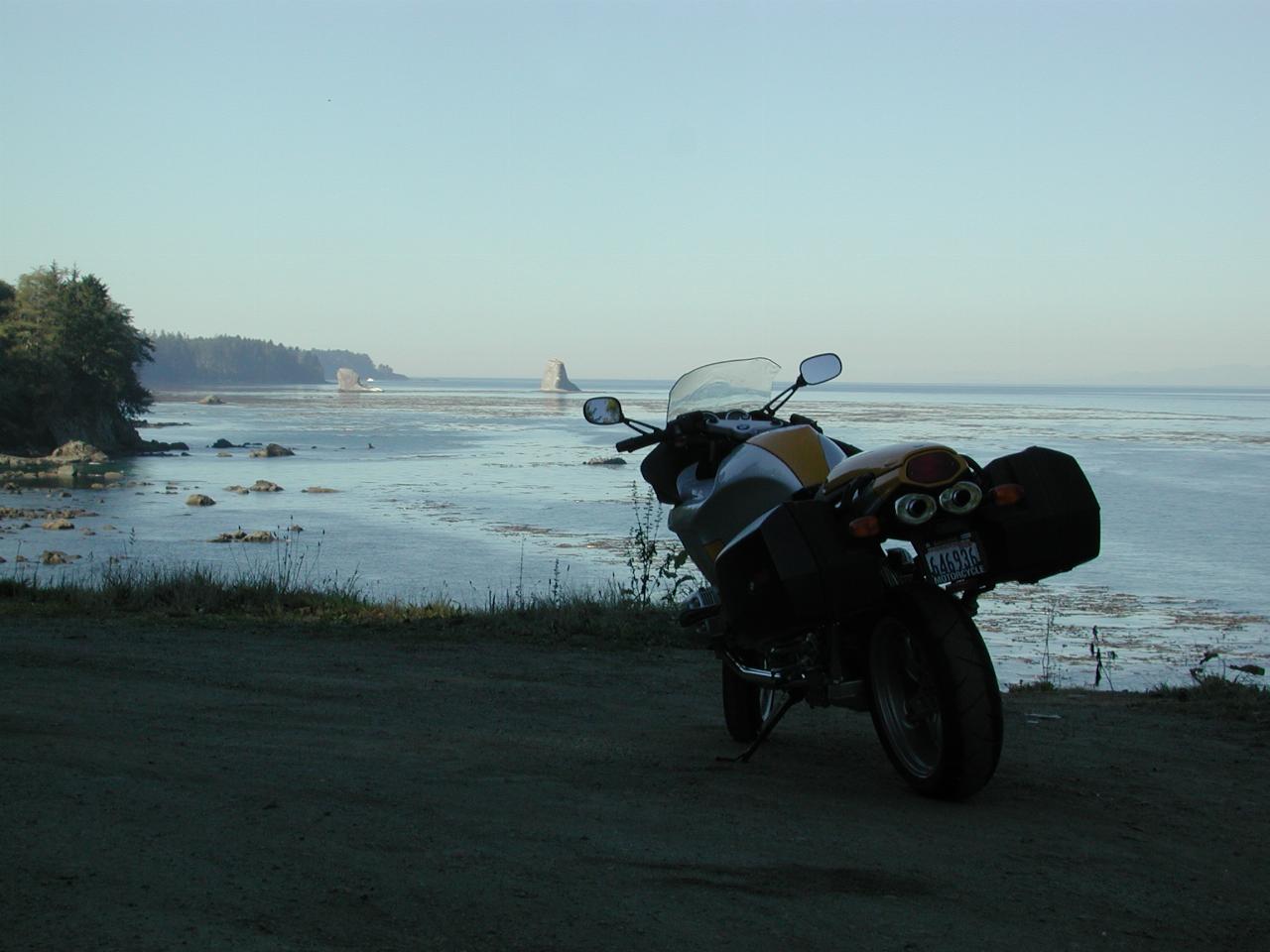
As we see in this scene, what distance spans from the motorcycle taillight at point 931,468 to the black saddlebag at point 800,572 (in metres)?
0.30

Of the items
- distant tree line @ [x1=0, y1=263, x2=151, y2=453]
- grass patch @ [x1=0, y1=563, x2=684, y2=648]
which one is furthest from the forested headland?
grass patch @ [x1=0, y1=563, x2=684, y2=648]

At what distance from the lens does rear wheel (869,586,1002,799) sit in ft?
14.2

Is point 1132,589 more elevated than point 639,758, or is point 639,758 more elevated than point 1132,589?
point 639,758

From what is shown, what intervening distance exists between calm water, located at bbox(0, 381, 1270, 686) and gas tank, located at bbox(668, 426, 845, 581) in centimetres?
595

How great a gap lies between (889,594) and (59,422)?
68.2m

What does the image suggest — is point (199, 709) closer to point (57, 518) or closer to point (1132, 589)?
point (1132, 589)

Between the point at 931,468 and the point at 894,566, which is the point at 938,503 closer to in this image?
the point at 931,468

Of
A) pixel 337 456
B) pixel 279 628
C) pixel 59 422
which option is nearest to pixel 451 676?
pixel 279 628

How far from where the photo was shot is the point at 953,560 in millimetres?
4617

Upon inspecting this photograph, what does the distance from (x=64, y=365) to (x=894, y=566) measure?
68625 mm

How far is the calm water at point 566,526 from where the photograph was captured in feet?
48.8

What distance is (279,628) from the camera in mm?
9875

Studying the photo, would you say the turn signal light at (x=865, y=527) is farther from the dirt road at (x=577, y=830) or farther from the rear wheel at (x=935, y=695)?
the dirt road at (x=577, y=830)

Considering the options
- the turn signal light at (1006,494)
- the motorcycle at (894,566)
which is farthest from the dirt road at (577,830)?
the turn signal light at (1006,494)
